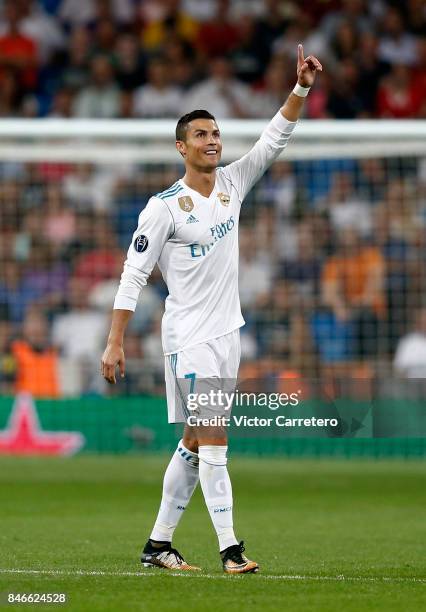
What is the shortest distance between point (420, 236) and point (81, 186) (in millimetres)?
4512

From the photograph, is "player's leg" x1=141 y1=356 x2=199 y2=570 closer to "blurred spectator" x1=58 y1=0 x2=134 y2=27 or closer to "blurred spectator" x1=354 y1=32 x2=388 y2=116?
"blurred spectator" x1=354 y1=32 x2=388 y2=116

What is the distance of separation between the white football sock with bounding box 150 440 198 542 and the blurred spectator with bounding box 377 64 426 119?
12.7 m

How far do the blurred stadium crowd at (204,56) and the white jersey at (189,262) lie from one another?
12116 millimetres

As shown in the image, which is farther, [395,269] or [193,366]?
[395,269]

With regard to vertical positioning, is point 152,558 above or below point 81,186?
below

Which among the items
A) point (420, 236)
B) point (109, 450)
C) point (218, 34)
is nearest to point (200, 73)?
point (218, 34)

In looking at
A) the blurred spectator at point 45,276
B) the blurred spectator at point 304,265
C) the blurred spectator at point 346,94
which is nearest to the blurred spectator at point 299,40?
the blurred spectator at point 346,94

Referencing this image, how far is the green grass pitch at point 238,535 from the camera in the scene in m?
6.46

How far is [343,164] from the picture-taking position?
17.1 metres

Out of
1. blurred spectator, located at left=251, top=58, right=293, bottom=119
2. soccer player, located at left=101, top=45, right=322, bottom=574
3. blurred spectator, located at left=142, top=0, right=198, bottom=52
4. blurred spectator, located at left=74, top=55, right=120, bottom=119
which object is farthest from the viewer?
blurred spectator, located at left=142, top=0, right=198, bottom=52

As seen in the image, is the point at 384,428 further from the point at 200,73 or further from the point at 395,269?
the point at 200,73

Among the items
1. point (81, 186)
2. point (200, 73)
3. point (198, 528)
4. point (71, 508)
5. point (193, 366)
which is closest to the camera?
point (193, 366)

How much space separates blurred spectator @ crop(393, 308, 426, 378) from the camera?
16.5 m

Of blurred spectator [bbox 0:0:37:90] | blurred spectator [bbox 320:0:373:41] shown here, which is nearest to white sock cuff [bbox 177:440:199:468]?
blurred spectator [bbox 320:0:373:41]
